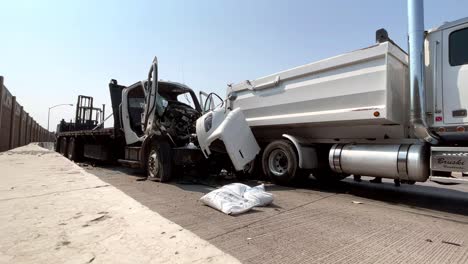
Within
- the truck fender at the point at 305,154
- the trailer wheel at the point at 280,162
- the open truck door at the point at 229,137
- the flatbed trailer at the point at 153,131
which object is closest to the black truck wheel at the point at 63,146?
the flatbed trailer at the point at 153,131

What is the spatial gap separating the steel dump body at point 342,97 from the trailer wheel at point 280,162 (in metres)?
0.50

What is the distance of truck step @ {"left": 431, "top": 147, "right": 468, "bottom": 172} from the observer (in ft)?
14.3

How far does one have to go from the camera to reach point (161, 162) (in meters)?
7.00

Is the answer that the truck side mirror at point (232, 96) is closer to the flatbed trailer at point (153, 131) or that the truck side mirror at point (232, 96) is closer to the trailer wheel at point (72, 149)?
the flatbed trailer at point (153, 131)

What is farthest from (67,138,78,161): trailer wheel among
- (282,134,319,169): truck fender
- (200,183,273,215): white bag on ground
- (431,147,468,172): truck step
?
(431,147,468,172): truck step

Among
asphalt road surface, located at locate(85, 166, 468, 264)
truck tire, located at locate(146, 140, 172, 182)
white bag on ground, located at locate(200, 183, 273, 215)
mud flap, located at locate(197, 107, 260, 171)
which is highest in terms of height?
mud flap, located at locate(197, 107, 260, 171)

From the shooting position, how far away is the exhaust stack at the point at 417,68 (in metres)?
4.74

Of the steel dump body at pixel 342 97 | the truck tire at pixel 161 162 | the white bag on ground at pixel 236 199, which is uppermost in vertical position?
the steel dump body at pixel 342 97

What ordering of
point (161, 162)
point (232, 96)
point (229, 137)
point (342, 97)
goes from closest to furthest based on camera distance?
1. point (342, 97)
2. point (229, 137)
3. point (161, 162)
4. point (232, 96)

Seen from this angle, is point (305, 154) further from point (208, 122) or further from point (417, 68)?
point (417, 68)

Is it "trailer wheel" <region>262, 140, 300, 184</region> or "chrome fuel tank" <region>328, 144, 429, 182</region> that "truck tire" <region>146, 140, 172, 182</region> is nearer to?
"trailer wheel" <region>262, 140, 300, 184</region>

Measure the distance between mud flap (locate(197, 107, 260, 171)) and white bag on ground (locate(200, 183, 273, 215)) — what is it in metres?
1.76

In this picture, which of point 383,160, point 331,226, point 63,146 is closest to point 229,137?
point 383,160

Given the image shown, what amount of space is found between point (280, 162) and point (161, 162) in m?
2.71
